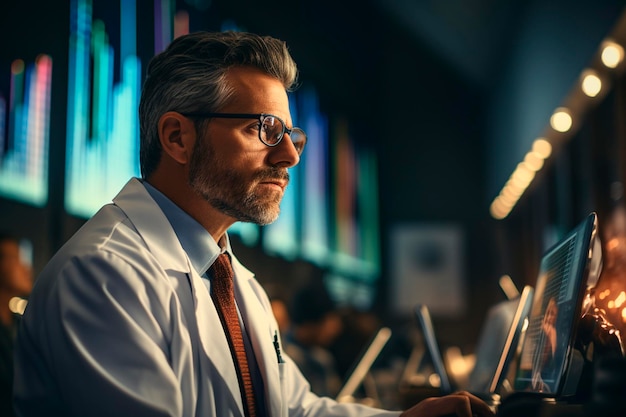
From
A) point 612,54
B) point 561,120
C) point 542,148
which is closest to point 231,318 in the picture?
point 612,54

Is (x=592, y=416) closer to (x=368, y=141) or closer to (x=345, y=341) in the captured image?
(x=345, y=341)

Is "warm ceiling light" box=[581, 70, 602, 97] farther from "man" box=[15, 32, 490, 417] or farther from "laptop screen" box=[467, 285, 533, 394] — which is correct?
"man" box=[15, 32, 490, 417]

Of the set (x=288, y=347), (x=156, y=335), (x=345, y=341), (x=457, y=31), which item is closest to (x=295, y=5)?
(x=457, y=31)

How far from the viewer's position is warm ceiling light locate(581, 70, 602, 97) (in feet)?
17.2

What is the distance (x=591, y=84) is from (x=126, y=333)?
4.61 metres

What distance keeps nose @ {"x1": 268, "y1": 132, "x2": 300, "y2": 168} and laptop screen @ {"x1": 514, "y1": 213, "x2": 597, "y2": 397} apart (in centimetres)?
66

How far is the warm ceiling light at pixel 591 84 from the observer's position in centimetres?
523

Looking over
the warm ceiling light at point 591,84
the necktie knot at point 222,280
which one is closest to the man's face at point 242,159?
the necktie knot at point 222,280

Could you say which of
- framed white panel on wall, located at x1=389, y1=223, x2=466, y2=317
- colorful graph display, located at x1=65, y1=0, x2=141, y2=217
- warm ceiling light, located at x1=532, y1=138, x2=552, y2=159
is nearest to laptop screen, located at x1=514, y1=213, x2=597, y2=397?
colorful graph display, located at x1=65, y1=0, x2=141, y2=217

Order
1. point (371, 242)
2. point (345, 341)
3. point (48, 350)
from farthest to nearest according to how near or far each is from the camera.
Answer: point (371, 242) < point (345, 341) < point (48, 350)

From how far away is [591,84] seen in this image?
5352 millimetres

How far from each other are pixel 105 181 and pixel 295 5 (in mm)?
5264

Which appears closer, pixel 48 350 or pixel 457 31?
pixel 48 350

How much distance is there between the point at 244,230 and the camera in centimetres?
662
